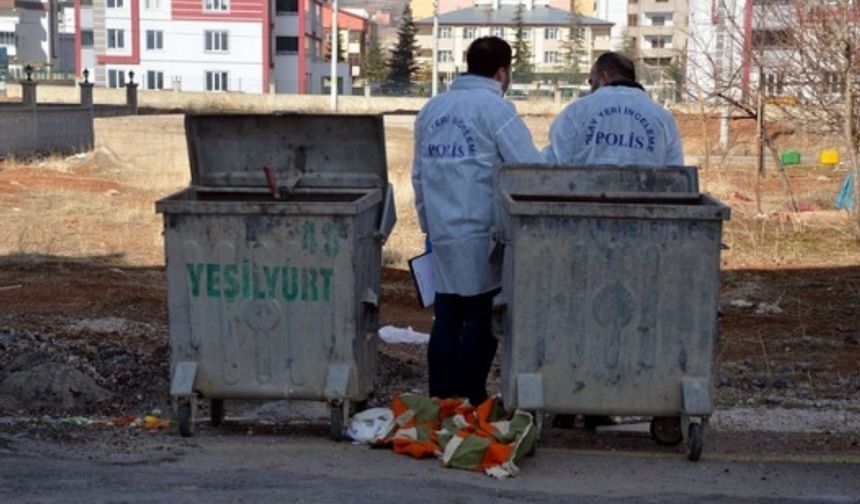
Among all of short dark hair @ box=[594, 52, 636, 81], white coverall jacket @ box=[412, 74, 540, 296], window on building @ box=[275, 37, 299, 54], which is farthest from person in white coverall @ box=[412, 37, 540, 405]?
window on building @ box=[275, 37, 299, 54]

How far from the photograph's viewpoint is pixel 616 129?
23.3 ft

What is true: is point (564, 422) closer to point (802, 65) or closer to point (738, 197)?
point (802, 65)

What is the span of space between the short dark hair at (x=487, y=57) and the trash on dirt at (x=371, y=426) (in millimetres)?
1702

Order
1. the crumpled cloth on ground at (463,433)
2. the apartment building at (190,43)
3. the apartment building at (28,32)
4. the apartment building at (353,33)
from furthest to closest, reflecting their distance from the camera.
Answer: the apartment building at (353,33)
the apartment building at (28,32)
the apartment building at (190,43)
the crumpled cloth on ground at (463,433)

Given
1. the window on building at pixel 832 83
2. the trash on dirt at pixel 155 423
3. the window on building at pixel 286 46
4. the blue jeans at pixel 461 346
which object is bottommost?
the trash on dirt at pixel 155 423

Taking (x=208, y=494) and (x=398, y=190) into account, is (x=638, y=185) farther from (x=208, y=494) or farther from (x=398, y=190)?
(x=398, y=190)

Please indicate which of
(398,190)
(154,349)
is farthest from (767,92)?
(154,349)

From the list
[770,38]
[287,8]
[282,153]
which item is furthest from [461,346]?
[287,8]

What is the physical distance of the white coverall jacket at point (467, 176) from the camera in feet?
22.6

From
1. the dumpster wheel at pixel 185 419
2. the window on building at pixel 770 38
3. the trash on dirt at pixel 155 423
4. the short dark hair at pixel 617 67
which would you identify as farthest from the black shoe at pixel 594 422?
the window on building at pixel 770 38

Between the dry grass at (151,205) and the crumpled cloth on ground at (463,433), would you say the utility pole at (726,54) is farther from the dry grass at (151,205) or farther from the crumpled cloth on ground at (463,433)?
the crumpled cloth on ground at (463,433)

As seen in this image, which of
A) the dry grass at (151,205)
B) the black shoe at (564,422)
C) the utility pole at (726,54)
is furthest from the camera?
the utility pole at (726,54)

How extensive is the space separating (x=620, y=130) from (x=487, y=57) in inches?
29.3

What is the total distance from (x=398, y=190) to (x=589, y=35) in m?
80.8
